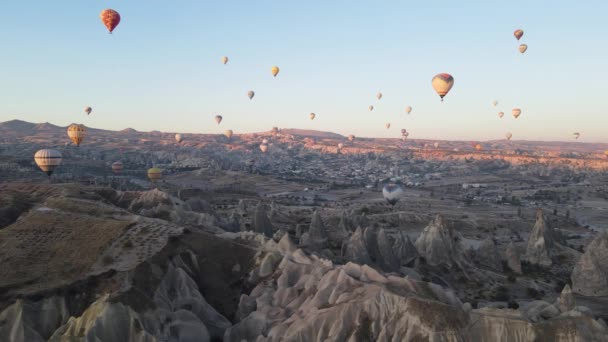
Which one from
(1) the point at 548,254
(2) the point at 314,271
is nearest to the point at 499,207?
(1) the point at 548,254

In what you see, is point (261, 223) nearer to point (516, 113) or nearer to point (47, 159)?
point (47, 159)

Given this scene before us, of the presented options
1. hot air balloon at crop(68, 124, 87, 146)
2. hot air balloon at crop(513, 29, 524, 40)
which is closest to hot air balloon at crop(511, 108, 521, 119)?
hot air balloon at crop(513, 29, 524, 40)

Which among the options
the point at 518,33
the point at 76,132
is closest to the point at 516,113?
the point at 518,33

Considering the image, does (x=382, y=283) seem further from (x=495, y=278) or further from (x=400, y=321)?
(x=495, y=278)

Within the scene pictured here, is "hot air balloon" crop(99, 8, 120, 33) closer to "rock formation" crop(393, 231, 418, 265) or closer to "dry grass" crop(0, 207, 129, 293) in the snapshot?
"dry grass" crop(0, 207, 129, 293)

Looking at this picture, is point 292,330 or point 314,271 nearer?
point 292,330
